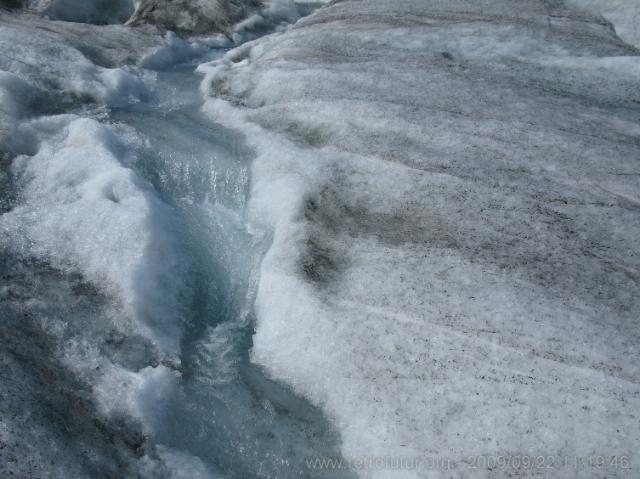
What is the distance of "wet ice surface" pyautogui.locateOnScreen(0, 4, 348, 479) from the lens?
410cm

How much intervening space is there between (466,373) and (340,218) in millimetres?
2508

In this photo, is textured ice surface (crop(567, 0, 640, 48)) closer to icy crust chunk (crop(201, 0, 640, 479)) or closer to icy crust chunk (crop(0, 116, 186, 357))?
icy crust chunk (crop(201, 0, 640, 479))

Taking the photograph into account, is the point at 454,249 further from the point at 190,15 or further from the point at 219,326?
the point at 190,15

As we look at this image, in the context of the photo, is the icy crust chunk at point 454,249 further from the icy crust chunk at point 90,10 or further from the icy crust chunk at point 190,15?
the icy crust chunk at point 90,10

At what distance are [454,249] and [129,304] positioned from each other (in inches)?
141

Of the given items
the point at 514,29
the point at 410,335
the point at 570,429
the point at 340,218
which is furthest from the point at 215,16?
the point at 570,429

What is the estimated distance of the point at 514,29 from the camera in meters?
11.0

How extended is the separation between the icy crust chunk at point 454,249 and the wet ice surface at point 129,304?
434 mm

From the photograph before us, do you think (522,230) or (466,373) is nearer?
(466,373)

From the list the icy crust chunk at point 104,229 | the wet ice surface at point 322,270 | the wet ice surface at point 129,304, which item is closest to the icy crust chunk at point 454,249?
the wet ice surface at point 322,270

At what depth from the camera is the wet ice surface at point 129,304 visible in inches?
161

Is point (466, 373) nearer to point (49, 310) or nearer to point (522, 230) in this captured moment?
point (522, 230)

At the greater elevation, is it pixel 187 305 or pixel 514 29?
pixel 514 29

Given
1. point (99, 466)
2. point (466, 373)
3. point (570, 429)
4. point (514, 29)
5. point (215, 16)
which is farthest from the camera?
point (215, 16)
